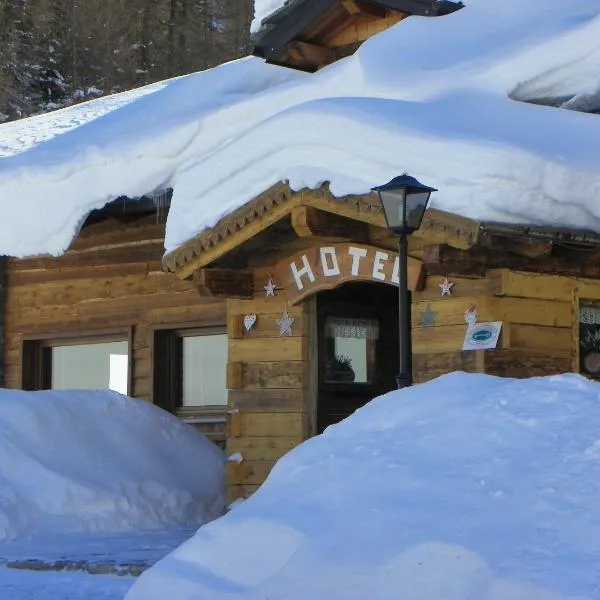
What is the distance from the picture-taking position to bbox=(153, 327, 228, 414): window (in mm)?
13938

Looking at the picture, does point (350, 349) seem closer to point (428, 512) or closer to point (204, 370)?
point (204, 370)

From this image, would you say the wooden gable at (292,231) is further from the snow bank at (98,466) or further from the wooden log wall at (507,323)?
the snow bank at (98,466)

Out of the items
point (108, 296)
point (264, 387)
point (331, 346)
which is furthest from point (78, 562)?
point (108, 296)

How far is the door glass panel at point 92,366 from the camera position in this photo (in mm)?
14953

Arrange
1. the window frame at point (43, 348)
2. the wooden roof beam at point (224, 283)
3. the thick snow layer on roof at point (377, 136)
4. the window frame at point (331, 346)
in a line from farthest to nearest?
the window frame at point (43, 348) < the window frame at point (331, 346) < the wooden roof beam at point (224, 283) < the thick snow layer on roof at point (377, 136)

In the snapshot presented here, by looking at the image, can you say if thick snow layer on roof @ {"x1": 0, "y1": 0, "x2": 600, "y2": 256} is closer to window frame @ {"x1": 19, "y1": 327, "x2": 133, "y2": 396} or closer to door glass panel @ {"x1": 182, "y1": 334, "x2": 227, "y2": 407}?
window frame @ {"x1": 19, "y1": 327, "x2": 133, "y2": 396}

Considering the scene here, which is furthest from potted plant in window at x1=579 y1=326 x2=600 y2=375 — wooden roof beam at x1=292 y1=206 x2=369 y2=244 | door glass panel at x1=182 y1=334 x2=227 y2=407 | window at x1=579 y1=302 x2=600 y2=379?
door glass panel at x1=182 y1=334 x2=227 y2=407

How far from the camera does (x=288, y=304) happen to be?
11047 mm

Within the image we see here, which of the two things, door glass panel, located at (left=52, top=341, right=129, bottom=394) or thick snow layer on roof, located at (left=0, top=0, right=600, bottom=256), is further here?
door glass panel, located at (left=52, top=341, right=129, bottom=394)

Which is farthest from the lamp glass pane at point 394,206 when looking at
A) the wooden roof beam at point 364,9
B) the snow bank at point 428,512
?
the wooden roof beam at point 364,9

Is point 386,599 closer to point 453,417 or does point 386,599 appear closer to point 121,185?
point 453,417

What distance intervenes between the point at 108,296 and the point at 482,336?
6.13 meters

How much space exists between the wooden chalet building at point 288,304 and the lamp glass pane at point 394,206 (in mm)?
794

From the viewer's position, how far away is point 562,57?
1167 centimetres
